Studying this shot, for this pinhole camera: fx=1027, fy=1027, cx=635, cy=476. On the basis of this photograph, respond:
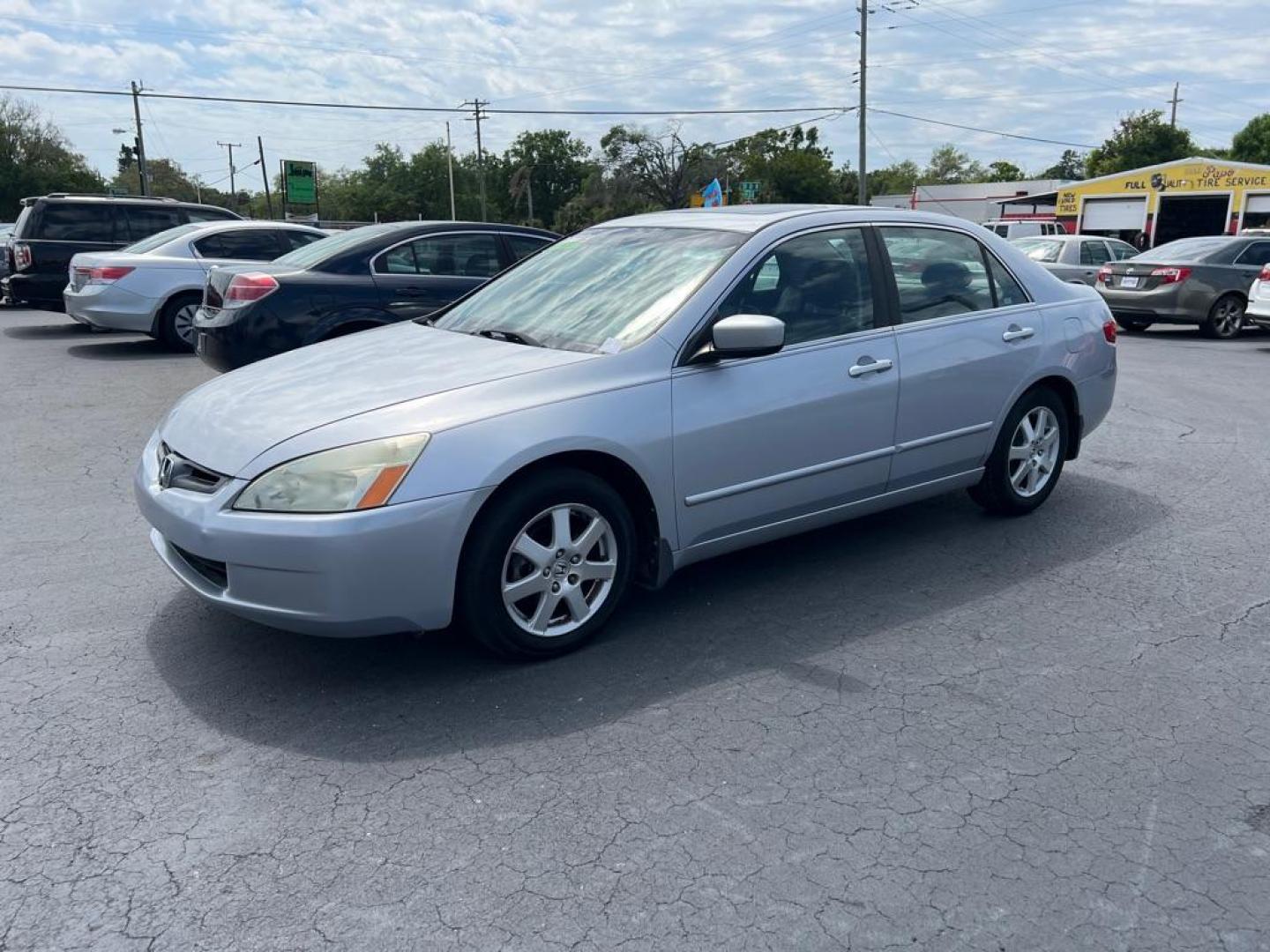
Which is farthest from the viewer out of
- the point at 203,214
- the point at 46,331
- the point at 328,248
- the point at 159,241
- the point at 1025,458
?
the point at 46,331

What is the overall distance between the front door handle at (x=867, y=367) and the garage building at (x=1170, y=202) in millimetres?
38331

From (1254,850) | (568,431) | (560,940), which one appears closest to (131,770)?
(560,940)

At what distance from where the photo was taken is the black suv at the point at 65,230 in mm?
13706

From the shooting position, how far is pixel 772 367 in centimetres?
426

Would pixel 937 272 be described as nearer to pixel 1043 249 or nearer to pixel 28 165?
pixel 1043 249

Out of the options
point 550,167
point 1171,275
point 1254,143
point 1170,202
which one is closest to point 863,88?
point 1170,202

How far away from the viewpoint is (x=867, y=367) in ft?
14.9

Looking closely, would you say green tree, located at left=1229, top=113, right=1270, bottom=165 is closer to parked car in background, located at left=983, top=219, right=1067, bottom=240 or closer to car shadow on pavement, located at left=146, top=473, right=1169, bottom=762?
parked car in background, located at left=983, top=219, right=1067, bottom=240

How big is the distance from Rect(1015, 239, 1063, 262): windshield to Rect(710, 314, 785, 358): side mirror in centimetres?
1534

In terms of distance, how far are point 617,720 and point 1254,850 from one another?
184 centimetres

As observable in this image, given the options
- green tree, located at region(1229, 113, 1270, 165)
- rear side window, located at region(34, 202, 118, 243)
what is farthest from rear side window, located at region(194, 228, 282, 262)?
green tree, located at region(1229, 113, 1270, 165)

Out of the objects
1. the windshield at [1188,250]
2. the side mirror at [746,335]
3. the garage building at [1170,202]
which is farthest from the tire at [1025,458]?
the garage building at [1170,202]

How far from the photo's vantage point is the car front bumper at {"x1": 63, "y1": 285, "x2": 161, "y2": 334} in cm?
1139

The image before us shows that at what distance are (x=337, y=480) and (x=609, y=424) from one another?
99cm
